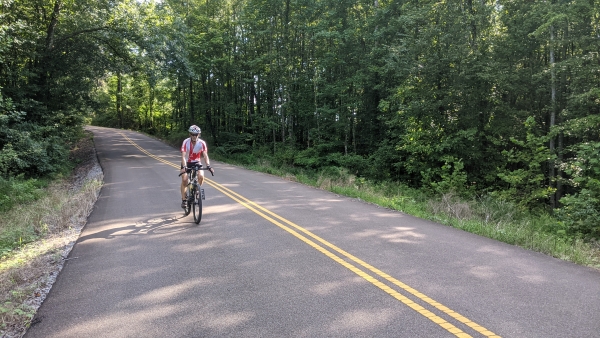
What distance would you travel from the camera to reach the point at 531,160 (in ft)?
44.3

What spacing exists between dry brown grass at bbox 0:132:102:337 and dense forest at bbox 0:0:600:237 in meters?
5.86

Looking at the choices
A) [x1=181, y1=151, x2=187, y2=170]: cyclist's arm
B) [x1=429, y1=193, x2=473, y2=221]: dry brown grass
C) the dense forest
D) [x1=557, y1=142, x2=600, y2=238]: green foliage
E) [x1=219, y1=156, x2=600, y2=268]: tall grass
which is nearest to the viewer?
[x1=219, y1=156, x2=600, y2=268]: tall grass

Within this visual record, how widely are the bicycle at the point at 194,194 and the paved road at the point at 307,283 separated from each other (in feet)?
0.88

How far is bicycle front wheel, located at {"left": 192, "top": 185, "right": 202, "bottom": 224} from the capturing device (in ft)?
24.1

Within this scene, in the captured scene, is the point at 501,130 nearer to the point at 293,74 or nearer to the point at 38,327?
the point at 293,74

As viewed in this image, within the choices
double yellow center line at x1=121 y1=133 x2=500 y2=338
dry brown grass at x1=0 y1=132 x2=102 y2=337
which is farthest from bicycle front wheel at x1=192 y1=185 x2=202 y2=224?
dry brown grass at x1=0 y1=132 x2=102 y2=337

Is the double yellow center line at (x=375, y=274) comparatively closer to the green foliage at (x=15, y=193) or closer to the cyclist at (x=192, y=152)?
the cyclist at (x=192, y=152)

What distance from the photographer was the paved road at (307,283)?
3475 mm

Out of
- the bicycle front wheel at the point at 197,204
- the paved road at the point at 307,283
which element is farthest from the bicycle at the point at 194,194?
the paved road at the point at 307,283

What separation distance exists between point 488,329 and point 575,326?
0.86 m

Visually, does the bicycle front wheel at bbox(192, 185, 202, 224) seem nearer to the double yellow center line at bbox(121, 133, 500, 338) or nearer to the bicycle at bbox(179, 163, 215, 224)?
the bicycle at bbox(179, 163, 215, 224)

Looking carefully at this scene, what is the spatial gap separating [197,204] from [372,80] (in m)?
15.1

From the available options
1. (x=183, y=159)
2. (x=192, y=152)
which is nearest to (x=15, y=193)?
(x=192, y=152)

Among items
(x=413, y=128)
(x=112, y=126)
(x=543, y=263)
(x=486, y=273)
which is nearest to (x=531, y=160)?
(x=413, y=128)
